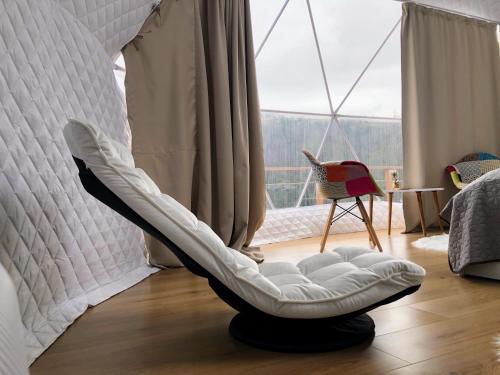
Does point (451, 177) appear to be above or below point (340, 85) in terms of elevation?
below

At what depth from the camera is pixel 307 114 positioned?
4.66 m

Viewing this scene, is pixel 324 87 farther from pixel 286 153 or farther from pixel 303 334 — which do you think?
→ pixel 303 334

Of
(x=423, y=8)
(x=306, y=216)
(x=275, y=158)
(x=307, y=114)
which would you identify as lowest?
(x=306, y=216)

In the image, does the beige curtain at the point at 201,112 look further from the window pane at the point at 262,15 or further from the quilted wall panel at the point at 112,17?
the window pane at the point at 262,15

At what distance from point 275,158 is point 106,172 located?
3270 millimetres

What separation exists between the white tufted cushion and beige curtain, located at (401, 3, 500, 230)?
3273 millimetres

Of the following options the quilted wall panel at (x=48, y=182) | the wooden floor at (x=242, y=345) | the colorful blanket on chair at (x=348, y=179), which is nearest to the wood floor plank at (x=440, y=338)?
the wooden floor at (x=242, y=345)

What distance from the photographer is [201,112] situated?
3.29 m

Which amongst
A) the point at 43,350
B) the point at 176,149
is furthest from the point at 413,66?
the point at 43,350

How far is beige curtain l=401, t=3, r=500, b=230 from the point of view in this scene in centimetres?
464

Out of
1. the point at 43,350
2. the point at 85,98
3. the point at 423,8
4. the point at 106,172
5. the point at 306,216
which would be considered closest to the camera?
the point at 106,172

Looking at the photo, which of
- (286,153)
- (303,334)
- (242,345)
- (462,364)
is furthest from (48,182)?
(286,153)

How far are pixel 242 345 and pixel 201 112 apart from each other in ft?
6.96

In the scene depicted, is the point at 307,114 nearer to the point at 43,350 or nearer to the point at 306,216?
the point at 306,216
